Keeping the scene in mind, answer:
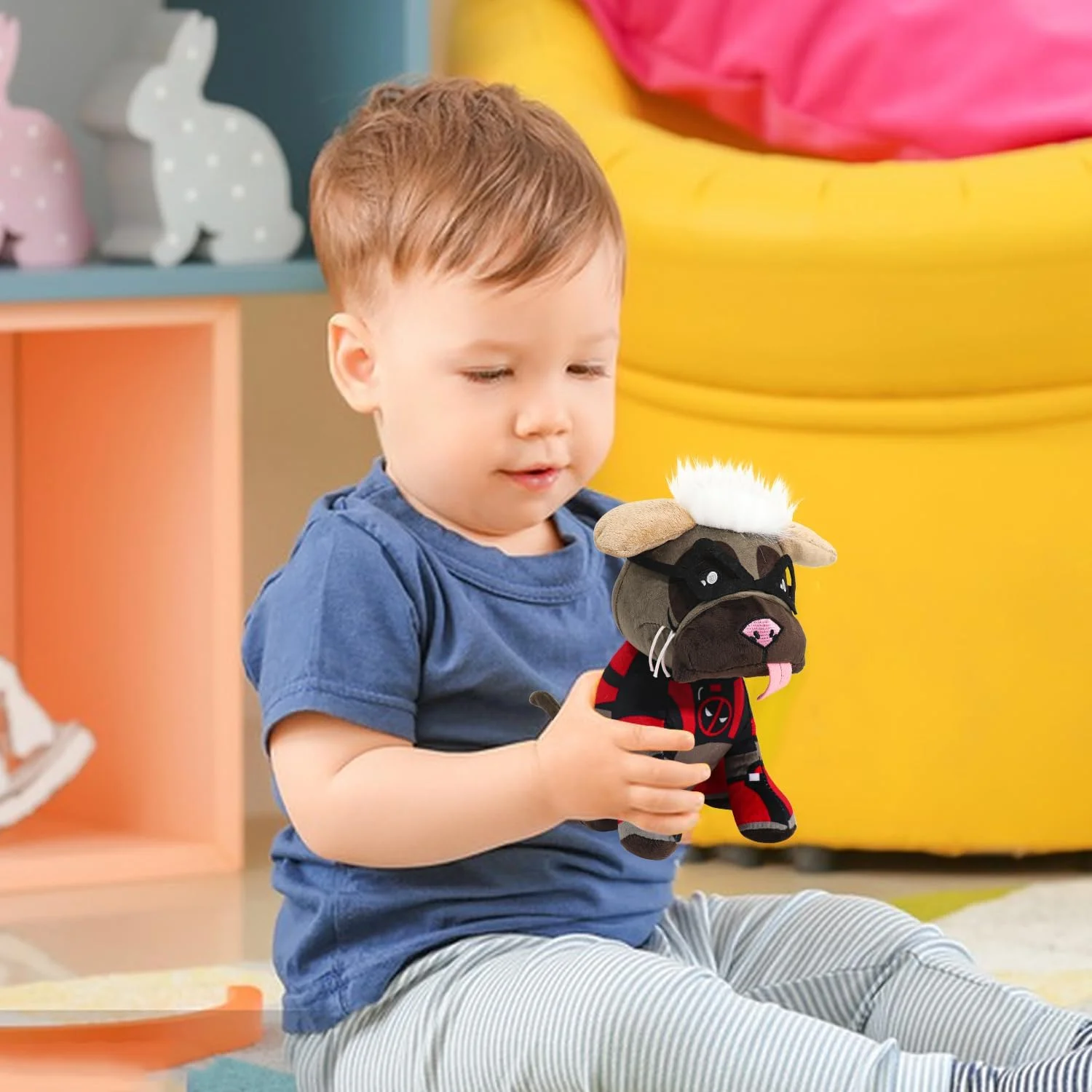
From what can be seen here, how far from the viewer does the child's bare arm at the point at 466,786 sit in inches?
31.8

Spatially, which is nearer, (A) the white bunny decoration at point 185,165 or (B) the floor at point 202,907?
(B) the floor at point 202,907

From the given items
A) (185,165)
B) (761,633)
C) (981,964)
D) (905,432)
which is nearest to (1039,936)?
(981,964)

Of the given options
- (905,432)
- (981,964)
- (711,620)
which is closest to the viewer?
(711,620)

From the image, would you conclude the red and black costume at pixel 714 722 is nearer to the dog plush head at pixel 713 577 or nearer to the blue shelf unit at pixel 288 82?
the dog plush head at pixel 713 577

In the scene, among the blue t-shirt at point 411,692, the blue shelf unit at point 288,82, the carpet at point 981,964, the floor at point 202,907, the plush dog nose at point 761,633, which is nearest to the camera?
the plush dog nose at point 761,633

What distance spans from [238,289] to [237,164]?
109mm

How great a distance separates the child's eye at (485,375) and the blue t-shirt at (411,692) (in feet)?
0.26

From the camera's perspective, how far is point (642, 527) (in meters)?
0.81

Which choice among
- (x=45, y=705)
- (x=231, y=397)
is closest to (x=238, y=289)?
(x=231, y=397)

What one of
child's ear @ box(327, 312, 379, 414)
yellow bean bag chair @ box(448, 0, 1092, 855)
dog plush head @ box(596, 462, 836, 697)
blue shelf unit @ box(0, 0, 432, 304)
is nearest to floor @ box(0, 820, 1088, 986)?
yellow bean bag chair @ box(448, 0, 1092, 855)

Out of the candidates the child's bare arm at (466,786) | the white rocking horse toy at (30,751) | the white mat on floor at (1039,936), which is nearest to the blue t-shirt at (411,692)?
the child's bare arm at (466,786)

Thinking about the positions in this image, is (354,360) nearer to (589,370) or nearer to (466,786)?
(589,370)

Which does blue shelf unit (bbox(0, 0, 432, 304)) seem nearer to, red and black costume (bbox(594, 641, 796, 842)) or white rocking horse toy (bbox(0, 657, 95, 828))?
white rocking horse toy (bbox(0, 657, 95, 828))

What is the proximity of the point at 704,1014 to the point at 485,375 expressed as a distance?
291mm
